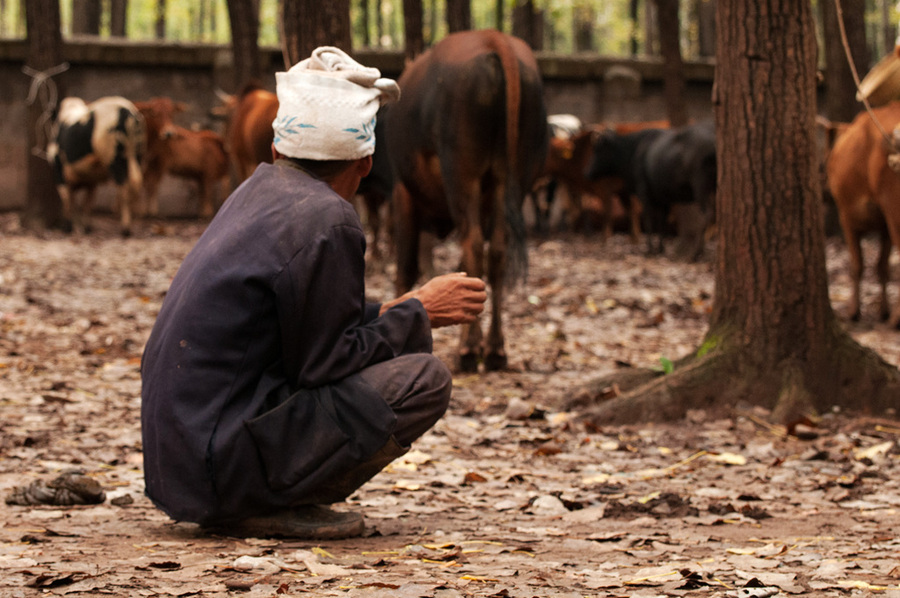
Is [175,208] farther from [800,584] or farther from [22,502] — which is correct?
[800,584]

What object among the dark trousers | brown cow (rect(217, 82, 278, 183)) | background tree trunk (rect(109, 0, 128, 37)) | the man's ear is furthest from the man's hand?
background tree trunk (rect(109, 0, 128, 37))

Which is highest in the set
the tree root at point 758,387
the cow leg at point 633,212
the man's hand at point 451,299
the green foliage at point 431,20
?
the green foliage at point 431,20

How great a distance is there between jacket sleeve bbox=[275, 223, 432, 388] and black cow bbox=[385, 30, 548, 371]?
3.87m

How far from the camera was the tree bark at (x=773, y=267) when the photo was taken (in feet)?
20.1

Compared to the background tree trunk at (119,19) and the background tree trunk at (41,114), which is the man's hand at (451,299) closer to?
the background tree trunk at (41,114)

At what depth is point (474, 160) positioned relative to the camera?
7.40 meters

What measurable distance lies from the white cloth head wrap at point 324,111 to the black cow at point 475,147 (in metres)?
3.61

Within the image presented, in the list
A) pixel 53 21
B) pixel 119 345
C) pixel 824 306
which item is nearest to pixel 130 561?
pixel 824 306

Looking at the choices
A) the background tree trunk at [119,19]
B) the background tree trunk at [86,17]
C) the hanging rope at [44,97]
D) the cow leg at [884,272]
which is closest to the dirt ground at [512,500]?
the cow leg at [884,272]

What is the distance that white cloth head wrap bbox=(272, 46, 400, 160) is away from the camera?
370cm

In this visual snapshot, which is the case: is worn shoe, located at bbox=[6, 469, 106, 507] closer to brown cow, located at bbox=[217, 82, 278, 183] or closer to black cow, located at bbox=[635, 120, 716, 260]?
brown cow, located at bbox=[217, 82, 278, 183]

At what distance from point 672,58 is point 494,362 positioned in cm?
1075

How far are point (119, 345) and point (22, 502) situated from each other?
4.08 m

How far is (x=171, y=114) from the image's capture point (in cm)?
1933
